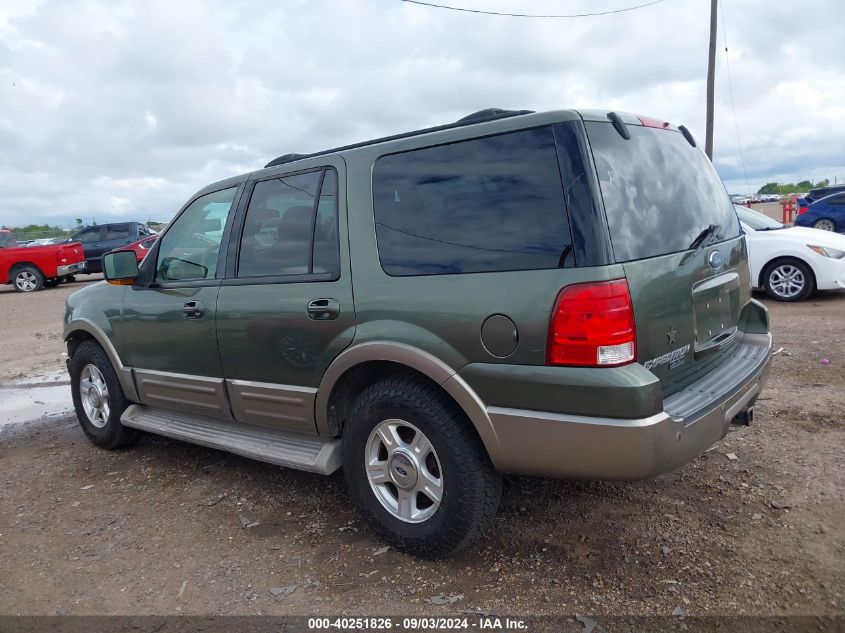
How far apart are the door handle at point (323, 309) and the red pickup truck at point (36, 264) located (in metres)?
16.9

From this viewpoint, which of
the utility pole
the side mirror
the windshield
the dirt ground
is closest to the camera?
the dirt ground

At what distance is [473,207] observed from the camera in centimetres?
288

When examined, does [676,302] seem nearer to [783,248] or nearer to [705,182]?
[705,182]

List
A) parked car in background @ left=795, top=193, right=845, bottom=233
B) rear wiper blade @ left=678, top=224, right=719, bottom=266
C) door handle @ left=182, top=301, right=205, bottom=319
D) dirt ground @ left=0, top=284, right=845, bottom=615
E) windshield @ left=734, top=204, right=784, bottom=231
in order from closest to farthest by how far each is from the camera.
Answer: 1. dirt ground @ left=0, top=284, right=845, bottom=615
2. rear wiper blade @ left=678, top=224, right=719, bottom=266
3. door handle @ left=182, top=301, right=205, bottom=319
4. windshield @ left=734, top=204, right=784, bottom=231
5. parked car in background @ left=795, top=193, right=845, bottom=233

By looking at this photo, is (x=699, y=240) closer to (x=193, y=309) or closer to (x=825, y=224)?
(x=193, y=309)

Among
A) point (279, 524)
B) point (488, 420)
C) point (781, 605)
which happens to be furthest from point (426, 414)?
point (781, 605)

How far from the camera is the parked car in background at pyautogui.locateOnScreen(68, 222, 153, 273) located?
19625 mm

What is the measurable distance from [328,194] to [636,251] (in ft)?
5.25

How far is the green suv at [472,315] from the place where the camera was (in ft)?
8.46

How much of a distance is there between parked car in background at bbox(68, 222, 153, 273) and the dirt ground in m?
16.5

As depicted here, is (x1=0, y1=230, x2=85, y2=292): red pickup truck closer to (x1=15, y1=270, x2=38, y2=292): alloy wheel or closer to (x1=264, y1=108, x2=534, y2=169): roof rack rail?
(x1=15, y1=270, x2=38, y2=292): alloy wheel

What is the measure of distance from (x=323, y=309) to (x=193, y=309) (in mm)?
1104

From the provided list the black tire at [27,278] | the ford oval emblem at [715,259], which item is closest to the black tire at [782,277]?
the ford oval emblem at [715,259]

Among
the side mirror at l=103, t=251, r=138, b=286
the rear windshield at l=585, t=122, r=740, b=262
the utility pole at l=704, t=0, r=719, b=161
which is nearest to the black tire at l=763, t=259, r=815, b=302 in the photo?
the rear windshield at l=585, t=122, r=740, b=262
